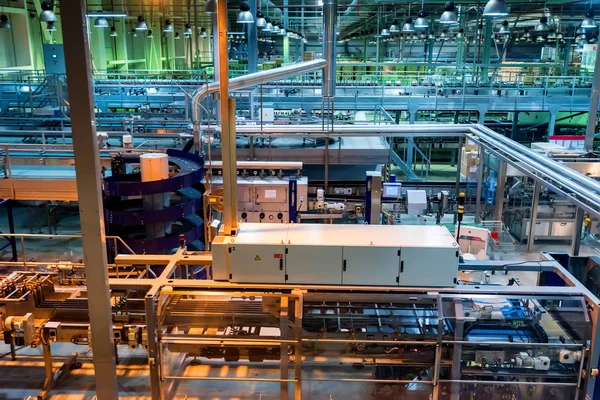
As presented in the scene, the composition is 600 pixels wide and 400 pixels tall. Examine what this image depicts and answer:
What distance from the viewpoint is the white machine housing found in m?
4.18

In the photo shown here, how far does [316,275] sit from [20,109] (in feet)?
45.7

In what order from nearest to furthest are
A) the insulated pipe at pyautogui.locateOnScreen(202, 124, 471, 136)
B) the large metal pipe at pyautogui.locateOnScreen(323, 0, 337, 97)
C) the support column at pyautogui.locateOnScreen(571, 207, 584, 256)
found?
the support column at pyautogui.locateOnScreen(571, 207, 584, 256) < the insulated pipe at pyautogui.locateOnScreen(202, 124, 471, 136) < the large metal pipe at pyautogui.locateOnScreen(323, 0, 337, 97)

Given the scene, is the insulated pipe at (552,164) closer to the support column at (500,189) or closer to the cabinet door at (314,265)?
the support column at (500,189)

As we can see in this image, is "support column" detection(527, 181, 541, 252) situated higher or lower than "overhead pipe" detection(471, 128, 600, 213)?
lower

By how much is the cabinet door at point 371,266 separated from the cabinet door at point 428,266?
0.24ft

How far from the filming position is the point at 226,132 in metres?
4.35

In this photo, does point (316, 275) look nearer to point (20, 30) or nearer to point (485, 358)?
point (485, 358)

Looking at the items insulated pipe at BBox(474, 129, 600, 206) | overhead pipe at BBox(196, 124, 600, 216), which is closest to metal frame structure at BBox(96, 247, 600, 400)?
insulated pipe at BBox(474, 129, 600, 206)

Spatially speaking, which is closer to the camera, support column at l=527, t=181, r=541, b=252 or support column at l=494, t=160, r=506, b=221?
support column at l=527, t=181, r=541, b=252

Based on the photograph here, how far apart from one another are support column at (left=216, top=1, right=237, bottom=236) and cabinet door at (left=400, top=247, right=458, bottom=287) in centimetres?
153

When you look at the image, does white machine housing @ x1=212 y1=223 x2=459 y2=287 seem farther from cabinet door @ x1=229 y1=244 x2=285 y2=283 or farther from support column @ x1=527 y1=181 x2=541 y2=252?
support column @ x1=527 y1=181 x2=541 y2=252

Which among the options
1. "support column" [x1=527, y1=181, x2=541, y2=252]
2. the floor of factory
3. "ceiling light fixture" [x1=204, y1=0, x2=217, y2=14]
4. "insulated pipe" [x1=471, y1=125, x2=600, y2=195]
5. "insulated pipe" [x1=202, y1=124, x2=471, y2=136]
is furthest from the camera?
"insulated pipe" [x1=202, y1=124, x2=471, y2=136]

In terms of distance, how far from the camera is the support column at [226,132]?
421 cm

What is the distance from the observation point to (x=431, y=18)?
21.4 meters
